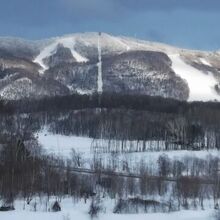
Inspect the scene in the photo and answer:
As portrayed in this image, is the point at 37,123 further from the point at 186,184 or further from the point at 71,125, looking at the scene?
the point at 186,184

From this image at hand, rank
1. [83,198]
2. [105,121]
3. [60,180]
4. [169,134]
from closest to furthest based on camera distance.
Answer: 1. [83,198]
2. [60,180]
3. [169,134]
4. [105,121]

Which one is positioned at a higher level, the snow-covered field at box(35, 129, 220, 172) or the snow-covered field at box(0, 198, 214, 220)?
the snow-covered field at box(35, 129, 220, 172)

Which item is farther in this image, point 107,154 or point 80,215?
point 107,154

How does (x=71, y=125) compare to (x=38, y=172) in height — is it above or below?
above

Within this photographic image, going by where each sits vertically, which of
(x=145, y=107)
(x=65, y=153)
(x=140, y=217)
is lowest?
(x=140, y=217)

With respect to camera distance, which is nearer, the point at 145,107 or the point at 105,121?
the point at 105,121

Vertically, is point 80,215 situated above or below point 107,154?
below

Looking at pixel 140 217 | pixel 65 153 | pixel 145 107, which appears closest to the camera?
pixel 140 217

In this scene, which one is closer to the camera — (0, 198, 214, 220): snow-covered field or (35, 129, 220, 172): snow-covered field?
(0, 198, 214, 220): snow-covered field

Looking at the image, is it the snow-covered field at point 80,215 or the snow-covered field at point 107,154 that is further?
the snow-covered field at point 107,154

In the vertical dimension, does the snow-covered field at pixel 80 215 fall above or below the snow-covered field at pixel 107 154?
below

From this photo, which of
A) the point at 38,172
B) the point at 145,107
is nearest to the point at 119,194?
the point at 38,172
